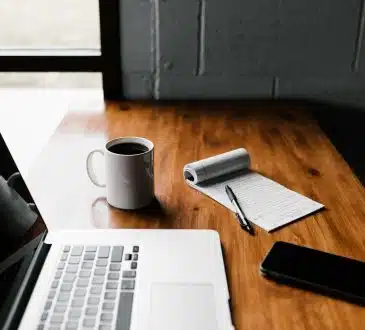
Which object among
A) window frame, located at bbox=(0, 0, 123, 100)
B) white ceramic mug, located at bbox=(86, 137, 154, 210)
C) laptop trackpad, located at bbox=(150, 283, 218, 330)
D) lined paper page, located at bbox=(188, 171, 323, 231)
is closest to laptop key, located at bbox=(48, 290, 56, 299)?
laptop trackpad, located at bbox=(150, 283, 218, 330)

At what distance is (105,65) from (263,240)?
873 millimetres

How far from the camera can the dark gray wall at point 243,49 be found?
4.85 feet

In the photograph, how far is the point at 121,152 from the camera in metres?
0.94

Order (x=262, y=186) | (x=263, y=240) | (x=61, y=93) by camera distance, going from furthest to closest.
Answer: (x=61, y=93) → (x=262, y=186) → (x=263, y=240)

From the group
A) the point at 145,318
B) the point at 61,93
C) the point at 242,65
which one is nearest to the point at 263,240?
the point at 145,318

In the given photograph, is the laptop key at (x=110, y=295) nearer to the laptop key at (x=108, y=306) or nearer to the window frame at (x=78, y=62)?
the laptop key at (x=108, y=306)

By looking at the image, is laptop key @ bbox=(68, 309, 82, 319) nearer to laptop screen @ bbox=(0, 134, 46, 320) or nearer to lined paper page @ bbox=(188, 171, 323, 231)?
laptop screen @ bbox=(0, 134, 46, 320)

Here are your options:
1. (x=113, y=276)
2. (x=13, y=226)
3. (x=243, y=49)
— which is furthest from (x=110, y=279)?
(x=243, y=49)

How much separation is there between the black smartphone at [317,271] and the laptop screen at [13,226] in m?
0.33

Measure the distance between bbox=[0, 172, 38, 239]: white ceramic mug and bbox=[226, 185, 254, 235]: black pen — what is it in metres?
0.32

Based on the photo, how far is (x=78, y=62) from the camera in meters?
1.56

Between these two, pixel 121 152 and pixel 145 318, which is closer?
pixel 145 318

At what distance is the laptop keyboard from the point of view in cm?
65

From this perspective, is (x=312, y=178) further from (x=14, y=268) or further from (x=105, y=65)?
(x=105, y=65)
